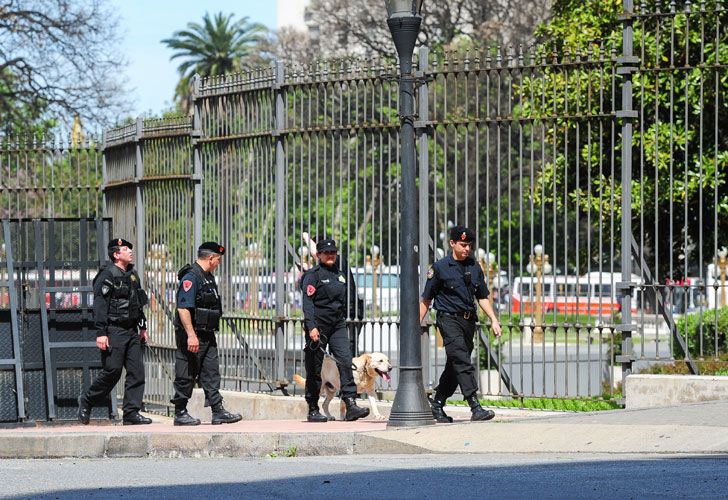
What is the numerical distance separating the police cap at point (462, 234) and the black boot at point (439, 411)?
1.35 meters

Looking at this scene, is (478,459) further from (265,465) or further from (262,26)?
(262,26)

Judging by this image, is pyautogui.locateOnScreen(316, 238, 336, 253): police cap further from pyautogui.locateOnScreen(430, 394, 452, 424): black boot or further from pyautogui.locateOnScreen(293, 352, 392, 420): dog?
pyautogui.locateOnScreen(430, 394, 452, 424): black boot

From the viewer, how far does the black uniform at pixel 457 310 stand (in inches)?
501

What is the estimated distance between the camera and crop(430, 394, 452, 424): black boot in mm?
12914

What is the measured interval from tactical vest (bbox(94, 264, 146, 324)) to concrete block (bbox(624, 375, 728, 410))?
14.9ft

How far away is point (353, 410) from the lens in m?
13.5

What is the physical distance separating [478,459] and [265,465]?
1.54 m

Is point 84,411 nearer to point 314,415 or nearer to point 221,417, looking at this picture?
point 221,417

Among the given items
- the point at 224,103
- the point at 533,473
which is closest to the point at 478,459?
the point at 533,473

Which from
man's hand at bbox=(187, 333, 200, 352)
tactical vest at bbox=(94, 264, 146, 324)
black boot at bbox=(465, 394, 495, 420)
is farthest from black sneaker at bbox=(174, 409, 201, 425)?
black boot at bbox=(465, 394, 495, 420)

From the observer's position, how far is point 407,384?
41.3ft

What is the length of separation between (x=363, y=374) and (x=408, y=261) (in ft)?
4.85

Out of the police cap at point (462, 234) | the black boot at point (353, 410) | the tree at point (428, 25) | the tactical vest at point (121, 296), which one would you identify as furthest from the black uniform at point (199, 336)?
the tree at point (428, 25)

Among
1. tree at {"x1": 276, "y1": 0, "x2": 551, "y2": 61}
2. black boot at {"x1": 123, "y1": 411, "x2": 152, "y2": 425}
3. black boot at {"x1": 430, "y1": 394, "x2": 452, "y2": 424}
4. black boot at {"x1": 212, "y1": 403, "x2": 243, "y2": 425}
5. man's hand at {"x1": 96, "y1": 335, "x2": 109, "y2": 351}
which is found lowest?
black boot at {"x1": 123, "y1": 411, "x2": 152, "y2": 425}
